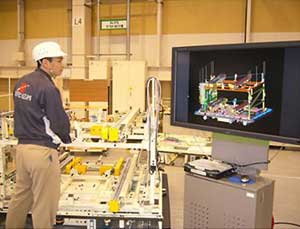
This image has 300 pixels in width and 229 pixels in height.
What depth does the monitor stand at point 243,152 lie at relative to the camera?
227 cm

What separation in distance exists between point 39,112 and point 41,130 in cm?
13

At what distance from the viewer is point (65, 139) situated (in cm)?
241

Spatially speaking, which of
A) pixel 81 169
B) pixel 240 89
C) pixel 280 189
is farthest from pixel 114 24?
pixel 240 89

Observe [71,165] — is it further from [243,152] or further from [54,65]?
[243,152]

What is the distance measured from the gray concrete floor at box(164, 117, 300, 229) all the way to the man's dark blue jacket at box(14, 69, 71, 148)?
147 centimetres

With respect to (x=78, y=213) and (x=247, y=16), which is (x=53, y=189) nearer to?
(x=78, y=213)

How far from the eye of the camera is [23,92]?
2334 mm

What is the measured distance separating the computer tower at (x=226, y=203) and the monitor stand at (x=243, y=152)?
11 centimetres

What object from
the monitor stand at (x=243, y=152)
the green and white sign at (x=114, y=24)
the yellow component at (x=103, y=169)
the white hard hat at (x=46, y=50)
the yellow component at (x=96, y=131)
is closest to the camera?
the monitor stand at (x=243, y=152)

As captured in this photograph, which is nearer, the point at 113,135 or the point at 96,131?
the point at 113,135

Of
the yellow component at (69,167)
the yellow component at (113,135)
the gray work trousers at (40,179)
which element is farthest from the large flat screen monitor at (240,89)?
the yellow component at (69,167)

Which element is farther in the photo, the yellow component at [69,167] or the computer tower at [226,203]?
Result: the yellow component at [69,167]

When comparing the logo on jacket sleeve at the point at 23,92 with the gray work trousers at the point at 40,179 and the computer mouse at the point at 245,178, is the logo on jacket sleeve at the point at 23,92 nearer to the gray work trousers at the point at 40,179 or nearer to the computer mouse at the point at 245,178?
the gray work trousers at the point at 40,179

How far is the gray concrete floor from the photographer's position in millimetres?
3301
